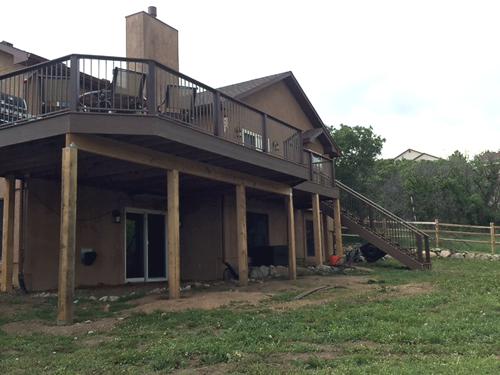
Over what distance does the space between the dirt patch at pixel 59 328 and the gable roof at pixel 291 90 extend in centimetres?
966

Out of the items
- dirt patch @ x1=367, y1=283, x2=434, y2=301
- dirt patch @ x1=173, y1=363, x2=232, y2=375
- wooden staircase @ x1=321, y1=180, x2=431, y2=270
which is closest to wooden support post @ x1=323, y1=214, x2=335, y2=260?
wooden staircase @ x1=321, y1=180, x2=431, y2=270

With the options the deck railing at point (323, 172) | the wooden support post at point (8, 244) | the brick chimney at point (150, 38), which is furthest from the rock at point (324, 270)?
the wooden support post at point (8, 244)

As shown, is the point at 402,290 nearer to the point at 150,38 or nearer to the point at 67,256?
the point at 67,256

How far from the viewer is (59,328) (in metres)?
7.08

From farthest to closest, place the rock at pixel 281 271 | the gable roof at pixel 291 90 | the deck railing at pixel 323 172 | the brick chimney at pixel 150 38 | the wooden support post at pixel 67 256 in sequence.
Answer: the deck railing at pixel 323 172 → the gable roof at pixel 291 90 → the rock at pixel 281 271 → the brick chimney at pixel 150 38 → the wooden support post at pixel 67 256

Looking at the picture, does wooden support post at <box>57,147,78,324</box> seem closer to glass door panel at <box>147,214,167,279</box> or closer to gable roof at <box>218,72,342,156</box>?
glass door panel at <box>147,214,167,279</box>

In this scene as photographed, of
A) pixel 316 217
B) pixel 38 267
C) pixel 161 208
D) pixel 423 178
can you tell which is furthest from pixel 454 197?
pixel 38 267

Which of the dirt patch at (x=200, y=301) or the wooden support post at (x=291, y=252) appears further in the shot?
the wooden support post at (x=291, y=252)

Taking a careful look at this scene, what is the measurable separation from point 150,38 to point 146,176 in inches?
184

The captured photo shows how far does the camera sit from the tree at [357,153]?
2908 cm

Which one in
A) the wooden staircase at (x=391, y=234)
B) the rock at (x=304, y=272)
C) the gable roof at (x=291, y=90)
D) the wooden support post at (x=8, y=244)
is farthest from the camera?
the gable roof at (x=291, y=90)

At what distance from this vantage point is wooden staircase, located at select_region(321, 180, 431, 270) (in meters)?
16.1

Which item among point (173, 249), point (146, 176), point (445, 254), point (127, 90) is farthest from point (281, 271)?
point (445, 254)

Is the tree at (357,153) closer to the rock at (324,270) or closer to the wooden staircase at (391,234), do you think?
the wooden staircase at (391,234)
